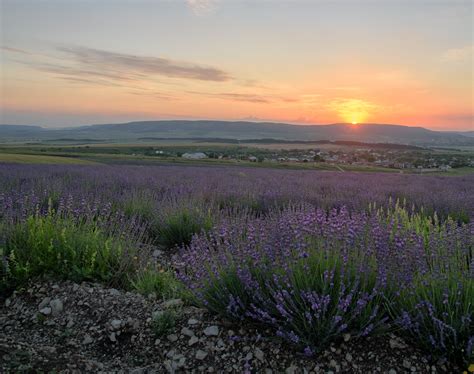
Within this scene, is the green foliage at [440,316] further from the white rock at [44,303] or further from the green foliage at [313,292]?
the white rock at [44,303]

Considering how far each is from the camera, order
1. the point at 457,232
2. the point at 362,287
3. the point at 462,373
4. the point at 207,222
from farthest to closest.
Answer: the point at 207,222 < the point at 457,232 < the point at 362,287 < the point at 462,373

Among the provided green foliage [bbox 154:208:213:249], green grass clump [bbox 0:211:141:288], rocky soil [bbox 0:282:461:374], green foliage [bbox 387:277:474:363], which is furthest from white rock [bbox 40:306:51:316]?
green foliage [bbox 387:277:474:363]

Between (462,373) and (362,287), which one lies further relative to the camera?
(362,287)

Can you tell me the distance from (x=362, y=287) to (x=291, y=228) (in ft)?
2.59

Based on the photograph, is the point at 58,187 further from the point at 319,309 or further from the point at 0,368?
the point at 319,309

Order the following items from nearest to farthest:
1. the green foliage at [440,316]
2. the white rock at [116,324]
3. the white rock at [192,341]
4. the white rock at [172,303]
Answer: the green foliage at [440,316] < the white rock at [192,341] < the white rock at [116,324] < the white rock at [172,303]

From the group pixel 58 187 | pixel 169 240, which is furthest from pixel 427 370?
pixel 58 187

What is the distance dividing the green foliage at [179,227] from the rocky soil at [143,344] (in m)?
2.38

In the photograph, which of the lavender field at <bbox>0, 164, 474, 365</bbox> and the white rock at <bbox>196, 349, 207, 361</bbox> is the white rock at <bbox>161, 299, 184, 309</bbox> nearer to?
the lavender field at <bbox>0, 164, 474, 365</bbox>

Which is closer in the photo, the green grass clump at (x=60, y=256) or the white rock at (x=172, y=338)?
the white rock at (x=172, y=338)

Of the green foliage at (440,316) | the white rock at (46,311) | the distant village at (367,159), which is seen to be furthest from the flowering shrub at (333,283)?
the distant village at (367,159)

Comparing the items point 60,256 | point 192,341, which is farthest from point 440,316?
point 60,256

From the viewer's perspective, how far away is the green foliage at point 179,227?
586 centimetres

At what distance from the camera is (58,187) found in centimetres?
753
